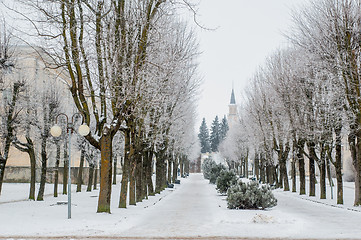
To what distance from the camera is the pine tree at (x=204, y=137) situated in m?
158

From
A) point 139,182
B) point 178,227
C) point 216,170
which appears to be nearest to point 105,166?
point 178,227

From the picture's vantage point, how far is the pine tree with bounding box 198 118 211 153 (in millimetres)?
158250

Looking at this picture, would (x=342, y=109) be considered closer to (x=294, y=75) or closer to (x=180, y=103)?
(x=294, y=75)

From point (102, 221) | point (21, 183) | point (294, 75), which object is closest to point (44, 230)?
point (102, 221)

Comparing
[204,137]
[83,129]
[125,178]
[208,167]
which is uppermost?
[204,137]

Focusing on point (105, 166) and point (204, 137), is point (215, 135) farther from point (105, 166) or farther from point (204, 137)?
point (105, 166)

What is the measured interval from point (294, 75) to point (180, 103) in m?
8.33

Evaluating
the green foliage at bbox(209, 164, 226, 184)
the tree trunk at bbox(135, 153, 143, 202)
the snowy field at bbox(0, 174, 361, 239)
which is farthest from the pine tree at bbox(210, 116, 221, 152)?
the snowy field at bbox(0, 174, 361, 239)

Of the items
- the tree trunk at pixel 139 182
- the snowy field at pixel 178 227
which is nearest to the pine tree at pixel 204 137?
the tree trunk at pixel 139 182

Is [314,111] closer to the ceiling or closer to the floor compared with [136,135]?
closer to the ceiling

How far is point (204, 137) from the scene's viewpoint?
160125 millimetres

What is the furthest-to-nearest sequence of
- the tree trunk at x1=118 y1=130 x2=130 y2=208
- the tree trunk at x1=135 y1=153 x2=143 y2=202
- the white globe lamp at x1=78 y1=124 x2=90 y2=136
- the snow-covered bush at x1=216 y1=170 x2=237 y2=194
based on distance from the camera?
the snow-covered bush at x1=216 y1=170 x2=237 y2=194 < the tree trunk at x1=135 y1=153 x2=143 y2=202 < the tree trunk at x1=118 y1=130 x2=130 y2=208 < the white globe lamp at x1=78 y1=124 x2=90 y2=136

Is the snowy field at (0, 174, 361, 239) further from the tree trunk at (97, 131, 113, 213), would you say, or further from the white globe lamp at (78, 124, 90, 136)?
the white globe lamp at (78, 124, 90, 136)

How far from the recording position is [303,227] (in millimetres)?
14633
